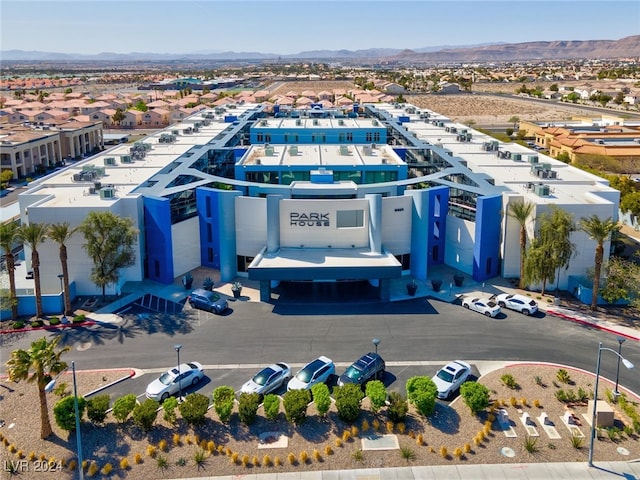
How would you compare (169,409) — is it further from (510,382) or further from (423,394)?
(510,382)

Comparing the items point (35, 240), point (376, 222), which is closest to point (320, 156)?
point (376, 222)

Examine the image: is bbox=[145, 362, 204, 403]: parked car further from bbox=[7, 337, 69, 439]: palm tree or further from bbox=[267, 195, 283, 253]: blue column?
bbox=[267, 195, 283, 253]: blue column

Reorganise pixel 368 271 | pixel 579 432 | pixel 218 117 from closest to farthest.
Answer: pixel 579 432 < pixel 368 271 < pixel 218 117

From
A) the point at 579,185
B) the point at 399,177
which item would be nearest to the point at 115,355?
the point at 399,177

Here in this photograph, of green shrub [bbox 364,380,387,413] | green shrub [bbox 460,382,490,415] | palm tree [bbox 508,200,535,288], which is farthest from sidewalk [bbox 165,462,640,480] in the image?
palm tree [bbox 508,200,535,288]

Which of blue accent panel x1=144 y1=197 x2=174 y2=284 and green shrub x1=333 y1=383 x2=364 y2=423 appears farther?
blue accent panel x1=144 y1=197 x2=174 y2=284

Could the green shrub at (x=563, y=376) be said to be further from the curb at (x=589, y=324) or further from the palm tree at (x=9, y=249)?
the palm tree at (x=9, y=249)

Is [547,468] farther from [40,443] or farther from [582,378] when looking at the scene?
[40,443]
